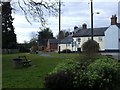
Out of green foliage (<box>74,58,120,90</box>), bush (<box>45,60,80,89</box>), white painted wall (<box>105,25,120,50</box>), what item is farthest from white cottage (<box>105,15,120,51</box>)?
bush (<box>45,60,80,89</box>)

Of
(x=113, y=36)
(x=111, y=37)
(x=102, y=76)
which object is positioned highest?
A: (x=113, y=36)

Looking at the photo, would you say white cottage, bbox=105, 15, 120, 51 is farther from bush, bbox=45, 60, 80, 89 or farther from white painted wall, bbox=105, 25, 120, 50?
bush, bbox=45, 60, 80, 89

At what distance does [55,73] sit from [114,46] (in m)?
75.2

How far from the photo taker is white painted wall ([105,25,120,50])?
88.2 meters

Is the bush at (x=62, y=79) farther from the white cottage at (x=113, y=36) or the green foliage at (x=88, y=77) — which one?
the white cottage at (x=113, y=36)

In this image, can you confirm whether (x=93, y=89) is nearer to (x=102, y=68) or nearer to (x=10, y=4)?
(x=102, y=68)

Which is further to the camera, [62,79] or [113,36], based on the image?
[113,36]

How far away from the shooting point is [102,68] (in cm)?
1386

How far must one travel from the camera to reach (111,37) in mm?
90375

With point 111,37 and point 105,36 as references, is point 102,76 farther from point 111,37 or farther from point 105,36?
point 105,36

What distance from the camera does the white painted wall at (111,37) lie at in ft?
289

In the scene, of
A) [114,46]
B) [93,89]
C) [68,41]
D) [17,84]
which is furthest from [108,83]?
[68,41]

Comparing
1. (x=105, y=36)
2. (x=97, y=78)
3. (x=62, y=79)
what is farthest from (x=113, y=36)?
(x=62, y=79)

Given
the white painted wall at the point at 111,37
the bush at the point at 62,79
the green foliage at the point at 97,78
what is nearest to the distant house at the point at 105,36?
the white painted wall at the point at 111,37
